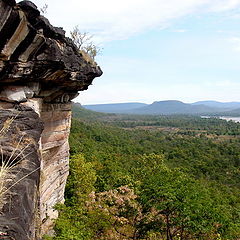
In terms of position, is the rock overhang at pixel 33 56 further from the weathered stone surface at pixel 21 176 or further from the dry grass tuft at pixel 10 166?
the dry grass tuft at pixel 10 166

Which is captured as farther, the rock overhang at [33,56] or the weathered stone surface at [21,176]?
the rock overhang at [33,56]

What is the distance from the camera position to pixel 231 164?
1988 inches

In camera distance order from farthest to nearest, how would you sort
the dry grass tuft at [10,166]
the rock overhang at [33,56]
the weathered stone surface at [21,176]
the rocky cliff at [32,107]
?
the rock overhang at [33,56] → the rocky cliff at [32,107] → the dry grass tuft at [10,166] → the weathered stone surface at [21,176]

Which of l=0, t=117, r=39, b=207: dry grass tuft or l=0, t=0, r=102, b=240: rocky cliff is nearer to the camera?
l=0, t=117, r=39, b=207: dry grass tuft

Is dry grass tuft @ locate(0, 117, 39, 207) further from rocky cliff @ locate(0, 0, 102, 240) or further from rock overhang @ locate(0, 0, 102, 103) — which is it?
rock overhang @ locate(0, 0, 102, 103)

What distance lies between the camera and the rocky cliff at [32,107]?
4.18 metres

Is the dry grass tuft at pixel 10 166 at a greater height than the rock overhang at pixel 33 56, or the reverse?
the rock overhang at pixel 33 56

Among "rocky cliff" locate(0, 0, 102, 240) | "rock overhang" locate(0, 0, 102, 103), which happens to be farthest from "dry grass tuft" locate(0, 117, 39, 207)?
"rock overhang" locate(0, 0, 102, 103)

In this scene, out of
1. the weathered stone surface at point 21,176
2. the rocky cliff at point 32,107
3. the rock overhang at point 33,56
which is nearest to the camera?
the weathered stone surface at point 21,176

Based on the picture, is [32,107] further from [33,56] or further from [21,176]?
[21,176]

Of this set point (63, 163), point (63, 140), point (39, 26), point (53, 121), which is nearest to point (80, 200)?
point (63, 163)

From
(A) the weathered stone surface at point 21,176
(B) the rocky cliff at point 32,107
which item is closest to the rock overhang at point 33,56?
(B) the rocky cliff at point 32,107

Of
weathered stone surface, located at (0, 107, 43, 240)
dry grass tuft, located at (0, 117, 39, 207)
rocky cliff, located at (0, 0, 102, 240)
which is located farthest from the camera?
rocky cliff, located at (0, 0, 102, 240)

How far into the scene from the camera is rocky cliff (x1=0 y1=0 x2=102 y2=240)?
4.18 metres
